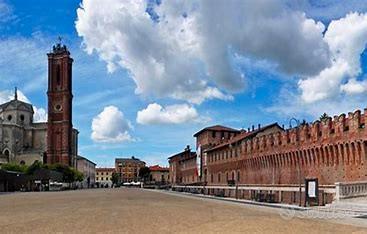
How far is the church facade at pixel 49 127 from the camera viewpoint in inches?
5458

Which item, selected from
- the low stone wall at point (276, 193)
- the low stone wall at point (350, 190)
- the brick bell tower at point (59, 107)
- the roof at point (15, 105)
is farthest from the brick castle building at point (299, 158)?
the roof at point (15, 105)

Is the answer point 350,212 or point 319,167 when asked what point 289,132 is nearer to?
point 319,167

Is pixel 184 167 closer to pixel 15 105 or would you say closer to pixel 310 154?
pixel 15 105

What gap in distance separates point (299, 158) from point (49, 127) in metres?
102

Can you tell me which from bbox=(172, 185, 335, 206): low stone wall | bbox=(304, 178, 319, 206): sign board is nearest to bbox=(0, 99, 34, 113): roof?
bbox=(172, 185, 335, 206): low stone wall

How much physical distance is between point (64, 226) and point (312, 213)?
45.6 feet

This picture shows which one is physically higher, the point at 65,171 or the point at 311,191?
the point at 311,191

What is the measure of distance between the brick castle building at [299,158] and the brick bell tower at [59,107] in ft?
208

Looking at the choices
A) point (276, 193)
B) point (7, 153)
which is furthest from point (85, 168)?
point (276, 193)

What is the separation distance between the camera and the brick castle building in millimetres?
39844

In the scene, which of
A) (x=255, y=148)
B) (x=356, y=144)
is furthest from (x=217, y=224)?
(x=255, y=148)

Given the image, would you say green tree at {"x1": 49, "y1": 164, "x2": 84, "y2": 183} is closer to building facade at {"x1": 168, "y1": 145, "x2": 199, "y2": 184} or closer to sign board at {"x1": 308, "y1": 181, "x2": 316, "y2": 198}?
building facade at {"x1": 168, "y1": 145, "x2": 199, "y2": 184}

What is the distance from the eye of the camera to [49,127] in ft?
461

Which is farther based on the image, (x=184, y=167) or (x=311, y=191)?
(x=184, y=167)
